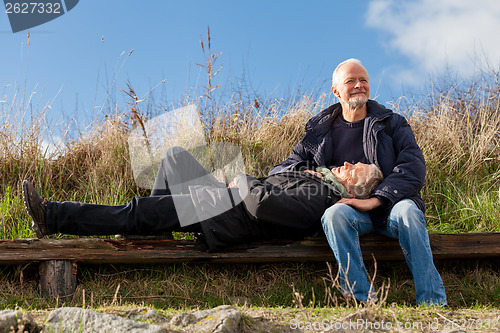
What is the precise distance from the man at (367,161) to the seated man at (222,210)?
0.16m

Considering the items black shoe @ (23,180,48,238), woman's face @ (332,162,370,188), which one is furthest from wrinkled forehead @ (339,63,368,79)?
black shoe @ (23,180,48,238)

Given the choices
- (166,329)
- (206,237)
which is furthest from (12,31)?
(166,329)

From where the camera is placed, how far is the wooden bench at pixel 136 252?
358 centimetres

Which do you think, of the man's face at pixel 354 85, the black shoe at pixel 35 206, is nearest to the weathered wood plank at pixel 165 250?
the black shoe at pixel 35 206

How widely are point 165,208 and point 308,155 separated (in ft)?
4.42

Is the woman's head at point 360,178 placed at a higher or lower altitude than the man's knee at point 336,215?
higher

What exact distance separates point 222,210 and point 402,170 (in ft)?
4.29

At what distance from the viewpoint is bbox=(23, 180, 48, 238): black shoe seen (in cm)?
316

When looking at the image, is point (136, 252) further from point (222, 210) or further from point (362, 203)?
point (362, 203)

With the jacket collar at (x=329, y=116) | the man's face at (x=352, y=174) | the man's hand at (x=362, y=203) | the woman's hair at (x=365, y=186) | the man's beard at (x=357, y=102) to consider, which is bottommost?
the man's hand at (x=362, y=203)

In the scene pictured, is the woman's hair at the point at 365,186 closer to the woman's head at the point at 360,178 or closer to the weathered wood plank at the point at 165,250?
the woman's head at the point at 360,178

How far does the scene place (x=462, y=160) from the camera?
5.93 m

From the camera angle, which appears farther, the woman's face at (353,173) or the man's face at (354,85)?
the man's face at (354,85)

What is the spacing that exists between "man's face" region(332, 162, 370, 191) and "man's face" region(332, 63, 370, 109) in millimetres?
612
